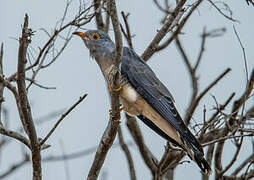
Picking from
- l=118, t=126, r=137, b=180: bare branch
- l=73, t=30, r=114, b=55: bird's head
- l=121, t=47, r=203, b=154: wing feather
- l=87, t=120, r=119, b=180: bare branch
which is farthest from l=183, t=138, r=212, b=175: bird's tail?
l=73, t=30, r=114, b=55: bird's head

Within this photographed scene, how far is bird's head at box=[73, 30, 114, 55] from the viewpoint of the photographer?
4.71 meters

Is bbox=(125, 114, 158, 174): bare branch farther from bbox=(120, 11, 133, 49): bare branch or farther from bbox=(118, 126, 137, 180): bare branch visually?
bbox=(120, 11, 133, 49): bare branch

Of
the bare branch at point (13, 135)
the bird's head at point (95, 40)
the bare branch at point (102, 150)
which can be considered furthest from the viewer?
the bird's head at point (95, 40)

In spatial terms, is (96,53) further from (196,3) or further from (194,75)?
(194,75)

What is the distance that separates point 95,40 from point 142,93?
96 cm

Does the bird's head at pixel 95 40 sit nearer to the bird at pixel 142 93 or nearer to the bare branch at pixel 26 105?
the bird at pixel 142 93

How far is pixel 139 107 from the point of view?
4.38 meters

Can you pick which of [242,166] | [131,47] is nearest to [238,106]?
[242,166]

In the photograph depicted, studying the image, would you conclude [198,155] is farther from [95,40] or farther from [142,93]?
[95,40]

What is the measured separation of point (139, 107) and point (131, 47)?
2.98 feet

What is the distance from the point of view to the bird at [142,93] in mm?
4203

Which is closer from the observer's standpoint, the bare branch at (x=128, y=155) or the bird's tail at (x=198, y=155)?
the bird's tail at (x=198, y=155)

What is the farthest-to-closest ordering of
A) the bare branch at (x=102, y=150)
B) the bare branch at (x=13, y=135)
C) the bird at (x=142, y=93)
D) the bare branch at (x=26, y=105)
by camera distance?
the bird at (x=142, y=93)
the bare branch at (x=102, y=150)
the bare branch at (x=13, y=135)
the bare branch at (x=26, y=105)

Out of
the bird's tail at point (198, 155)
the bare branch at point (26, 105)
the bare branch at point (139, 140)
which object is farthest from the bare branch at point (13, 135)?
the bare branch at point (139, 140)
